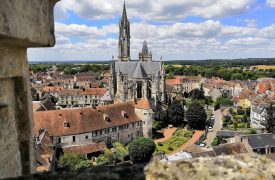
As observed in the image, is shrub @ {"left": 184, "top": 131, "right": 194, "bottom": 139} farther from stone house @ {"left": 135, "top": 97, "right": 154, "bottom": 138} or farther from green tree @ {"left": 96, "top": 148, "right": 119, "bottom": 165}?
green tree @ {"left": 96, "top": 148, "right": 119, "bottom": 165}

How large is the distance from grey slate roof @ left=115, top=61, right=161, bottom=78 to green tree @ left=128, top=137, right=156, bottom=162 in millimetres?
25781

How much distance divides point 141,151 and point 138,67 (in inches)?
1084

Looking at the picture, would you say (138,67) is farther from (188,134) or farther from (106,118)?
(106,118)

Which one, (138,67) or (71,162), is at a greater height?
(138,67)

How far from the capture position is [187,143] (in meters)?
49.4

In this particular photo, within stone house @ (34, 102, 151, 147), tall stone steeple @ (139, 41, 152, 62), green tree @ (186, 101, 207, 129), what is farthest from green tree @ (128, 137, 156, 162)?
tall stone steeple @ (139, 41, 152, 62)

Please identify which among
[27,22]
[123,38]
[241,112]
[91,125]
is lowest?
[241,112]

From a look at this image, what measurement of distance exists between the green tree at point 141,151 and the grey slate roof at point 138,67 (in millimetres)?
25781

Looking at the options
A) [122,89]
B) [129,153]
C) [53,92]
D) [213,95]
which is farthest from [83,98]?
[129,153]

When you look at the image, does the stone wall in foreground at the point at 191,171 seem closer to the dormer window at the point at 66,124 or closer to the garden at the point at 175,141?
the dormer window at the point at 66,124

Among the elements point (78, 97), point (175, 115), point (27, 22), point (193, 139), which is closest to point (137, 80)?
point (175, 115)

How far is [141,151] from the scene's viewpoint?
3906 centimetres

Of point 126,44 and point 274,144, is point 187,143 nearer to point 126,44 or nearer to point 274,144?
point 274,144

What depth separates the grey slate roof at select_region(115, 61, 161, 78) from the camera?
6497 cm
